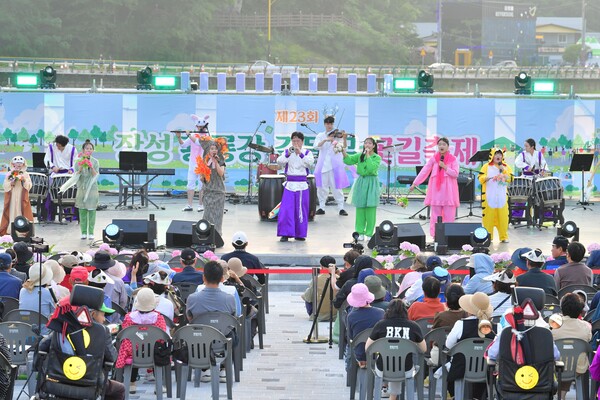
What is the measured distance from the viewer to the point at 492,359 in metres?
9.55

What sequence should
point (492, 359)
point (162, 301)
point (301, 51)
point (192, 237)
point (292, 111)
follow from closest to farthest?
1. point (492, 359)
2. point (162, 301)
3. point (192, 237)
4. point (292, 111)
5. point (301, 51)

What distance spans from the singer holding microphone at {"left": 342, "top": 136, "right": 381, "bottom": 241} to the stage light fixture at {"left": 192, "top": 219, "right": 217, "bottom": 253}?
242 centimetres

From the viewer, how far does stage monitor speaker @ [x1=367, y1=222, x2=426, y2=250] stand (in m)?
17.3

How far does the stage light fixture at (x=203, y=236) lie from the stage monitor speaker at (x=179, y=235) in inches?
16.2

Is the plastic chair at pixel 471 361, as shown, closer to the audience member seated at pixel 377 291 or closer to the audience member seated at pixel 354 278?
the audience member seated at pixel 377 291

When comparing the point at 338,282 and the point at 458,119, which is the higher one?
the point at 458,119

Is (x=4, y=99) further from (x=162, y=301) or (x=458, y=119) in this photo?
(x=162, y=301)

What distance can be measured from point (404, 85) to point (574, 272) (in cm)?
1191

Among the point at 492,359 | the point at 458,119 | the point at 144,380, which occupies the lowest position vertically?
the point at 144,380

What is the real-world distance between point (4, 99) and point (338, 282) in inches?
491

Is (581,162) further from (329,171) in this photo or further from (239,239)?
(239,239)

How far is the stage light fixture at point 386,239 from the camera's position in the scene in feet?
56.4

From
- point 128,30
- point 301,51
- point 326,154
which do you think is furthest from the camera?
point 301,51

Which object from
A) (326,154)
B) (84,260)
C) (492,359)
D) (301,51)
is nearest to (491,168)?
(326,154)
